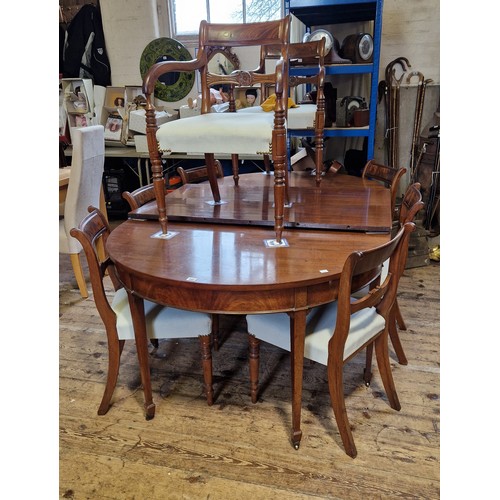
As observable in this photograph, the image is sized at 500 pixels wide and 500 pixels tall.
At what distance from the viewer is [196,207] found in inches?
79.7

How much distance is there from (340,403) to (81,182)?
1996 mm

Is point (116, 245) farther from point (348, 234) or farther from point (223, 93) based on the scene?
point (223, 93)

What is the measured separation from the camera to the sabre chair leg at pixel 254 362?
1570 mm

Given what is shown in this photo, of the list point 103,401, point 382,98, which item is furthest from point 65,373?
point 382,98

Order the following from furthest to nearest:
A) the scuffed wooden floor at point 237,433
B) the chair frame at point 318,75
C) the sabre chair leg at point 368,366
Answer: the chair frame at point 318,75 < the sabre chair leg at point 368,366 < the scuffed wooden floor at point 237,433

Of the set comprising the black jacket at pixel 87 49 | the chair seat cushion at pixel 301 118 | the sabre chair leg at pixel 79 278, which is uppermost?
the black jacket at pixel 87 49

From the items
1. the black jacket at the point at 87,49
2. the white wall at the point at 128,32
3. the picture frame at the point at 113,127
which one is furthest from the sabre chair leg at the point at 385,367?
the black jacket at the point at 87,49

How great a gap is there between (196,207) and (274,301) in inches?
36.2

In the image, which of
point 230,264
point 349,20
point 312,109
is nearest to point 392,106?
point 349,20

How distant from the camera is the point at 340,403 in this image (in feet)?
4.56

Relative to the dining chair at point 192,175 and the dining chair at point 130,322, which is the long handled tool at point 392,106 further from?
the dining chair at point 130,322

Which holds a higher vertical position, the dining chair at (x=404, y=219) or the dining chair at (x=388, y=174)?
the dining chair at (x=388, y=174)

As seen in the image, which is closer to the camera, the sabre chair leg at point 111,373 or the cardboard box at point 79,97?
the sabre chair leg at point 111,373

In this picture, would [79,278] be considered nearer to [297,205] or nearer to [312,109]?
[297,205]
